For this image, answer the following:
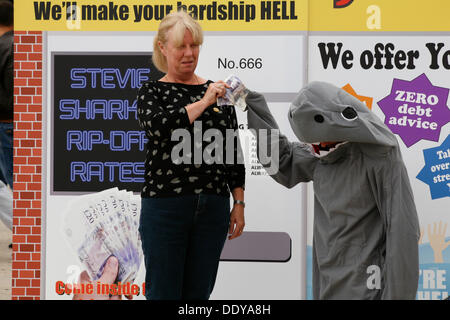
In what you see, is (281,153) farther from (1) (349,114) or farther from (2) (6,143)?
(2) (6,143)

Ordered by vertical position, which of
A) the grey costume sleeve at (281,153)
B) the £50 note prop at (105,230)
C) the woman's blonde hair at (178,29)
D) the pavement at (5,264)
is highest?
the woman's blonde hair at (178,29)

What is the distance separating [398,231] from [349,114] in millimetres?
450

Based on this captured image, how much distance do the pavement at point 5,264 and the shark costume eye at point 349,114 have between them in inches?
117

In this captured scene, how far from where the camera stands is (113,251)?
3670 millimetres

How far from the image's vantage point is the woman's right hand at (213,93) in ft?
8.70

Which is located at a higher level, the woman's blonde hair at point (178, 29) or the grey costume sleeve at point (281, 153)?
the woman's blonde hair at point (178, 29)

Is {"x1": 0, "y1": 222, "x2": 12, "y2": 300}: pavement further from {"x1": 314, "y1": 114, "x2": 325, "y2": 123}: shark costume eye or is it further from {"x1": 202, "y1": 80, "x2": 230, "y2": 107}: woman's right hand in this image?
{"x1": 314, "y1": 114, "x2": 325, "y2": 123}: shark costume eye

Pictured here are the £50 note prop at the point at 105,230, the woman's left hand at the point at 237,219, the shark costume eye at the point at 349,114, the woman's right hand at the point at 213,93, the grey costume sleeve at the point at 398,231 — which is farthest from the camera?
the £50 note prop at the point at 105,230

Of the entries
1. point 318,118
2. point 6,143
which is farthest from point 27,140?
point 318,118

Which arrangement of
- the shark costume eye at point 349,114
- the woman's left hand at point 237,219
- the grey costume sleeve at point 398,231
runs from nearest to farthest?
the grey costume sleeve at point 398,231
the shark costume eye at point 349,114
the woman's left hand at point 237,219
